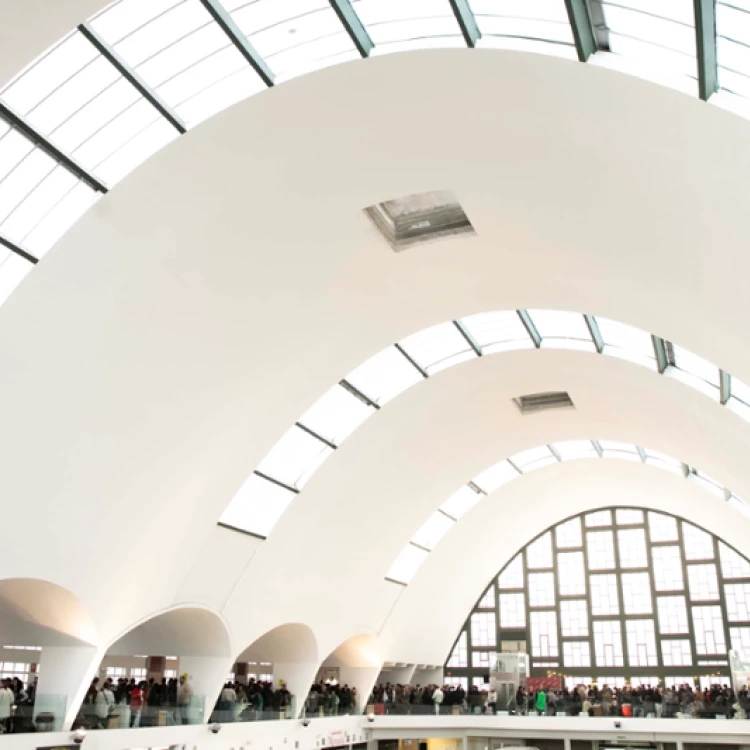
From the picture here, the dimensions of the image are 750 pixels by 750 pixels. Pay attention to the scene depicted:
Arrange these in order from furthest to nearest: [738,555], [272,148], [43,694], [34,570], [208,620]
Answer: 1. [738,555]
2. [208,620]
3. [43,694]
4. [34,570]
5. [272,148]

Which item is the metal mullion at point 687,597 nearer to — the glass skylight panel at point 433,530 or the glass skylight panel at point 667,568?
the glass skylight panel at point 667,568

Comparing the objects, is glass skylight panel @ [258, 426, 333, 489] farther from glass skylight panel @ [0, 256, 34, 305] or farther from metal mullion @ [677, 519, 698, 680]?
metal mullion @ [677, 519, 698, 680]

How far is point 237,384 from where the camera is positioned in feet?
75.5

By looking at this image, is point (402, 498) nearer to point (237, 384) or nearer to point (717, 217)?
point (237, 384)

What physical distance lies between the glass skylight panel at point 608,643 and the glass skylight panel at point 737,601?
629 cm

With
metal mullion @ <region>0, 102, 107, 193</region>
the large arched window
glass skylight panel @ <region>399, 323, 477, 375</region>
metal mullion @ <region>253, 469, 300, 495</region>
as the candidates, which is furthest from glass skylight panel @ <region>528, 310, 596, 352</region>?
the large arched window

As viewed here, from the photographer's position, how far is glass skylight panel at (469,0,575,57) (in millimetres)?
12523

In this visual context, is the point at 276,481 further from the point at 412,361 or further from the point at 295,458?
the point at 412,361

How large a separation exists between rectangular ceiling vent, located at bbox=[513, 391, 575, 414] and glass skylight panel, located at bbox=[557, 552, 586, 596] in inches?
754

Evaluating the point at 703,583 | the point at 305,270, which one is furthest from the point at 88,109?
the point at 703,583

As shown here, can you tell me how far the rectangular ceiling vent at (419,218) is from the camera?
20.0 meters

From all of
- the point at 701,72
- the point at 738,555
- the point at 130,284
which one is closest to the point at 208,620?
the point at 130,284

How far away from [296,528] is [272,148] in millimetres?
16785

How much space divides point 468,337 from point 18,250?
15.5 m
